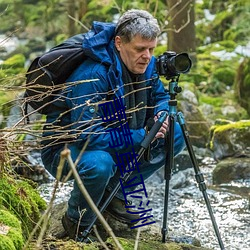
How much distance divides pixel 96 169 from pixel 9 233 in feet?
2.72

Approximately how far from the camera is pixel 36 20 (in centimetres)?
1563

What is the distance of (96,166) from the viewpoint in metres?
3.16

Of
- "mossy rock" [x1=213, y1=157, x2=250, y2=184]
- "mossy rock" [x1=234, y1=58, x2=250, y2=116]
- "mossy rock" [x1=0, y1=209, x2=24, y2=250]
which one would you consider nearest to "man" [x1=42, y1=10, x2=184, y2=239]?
"mossy rock" [x1=0, y1=209, x2=24, y2=250]

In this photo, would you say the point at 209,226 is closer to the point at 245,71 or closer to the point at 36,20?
the point at 245,71

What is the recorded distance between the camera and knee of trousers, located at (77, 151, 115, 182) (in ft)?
10.4

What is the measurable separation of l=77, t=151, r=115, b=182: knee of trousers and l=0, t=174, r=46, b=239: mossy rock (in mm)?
320

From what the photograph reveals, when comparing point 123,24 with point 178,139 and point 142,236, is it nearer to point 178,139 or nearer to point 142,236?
point 178,139

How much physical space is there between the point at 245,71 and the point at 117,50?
620cm

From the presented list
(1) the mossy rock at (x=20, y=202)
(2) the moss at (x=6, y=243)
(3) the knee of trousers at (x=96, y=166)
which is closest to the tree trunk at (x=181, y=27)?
(3) the knee of trousers at (x=96, y=166)

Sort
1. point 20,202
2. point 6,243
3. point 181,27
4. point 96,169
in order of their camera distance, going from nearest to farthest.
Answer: point 6,243, point 20,202, point 96,169, point 181,27

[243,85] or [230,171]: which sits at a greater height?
[230,171]

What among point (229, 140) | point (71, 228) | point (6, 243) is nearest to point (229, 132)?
point (229, 140)

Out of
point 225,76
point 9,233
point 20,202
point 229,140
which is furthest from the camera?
point 225,76

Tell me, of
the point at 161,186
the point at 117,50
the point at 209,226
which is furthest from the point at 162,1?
the point at 117,50
